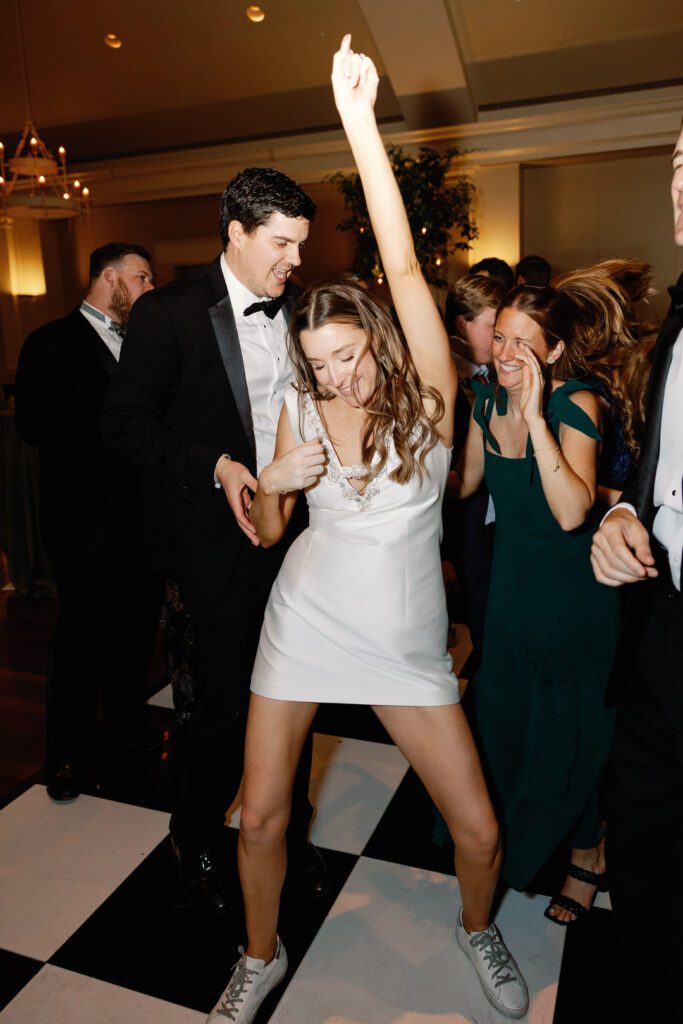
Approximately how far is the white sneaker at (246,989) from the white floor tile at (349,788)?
1.70 ft

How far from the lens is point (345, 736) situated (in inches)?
107

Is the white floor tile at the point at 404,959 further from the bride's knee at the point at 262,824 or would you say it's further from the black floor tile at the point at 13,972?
the black floor tile at the point at 13,972

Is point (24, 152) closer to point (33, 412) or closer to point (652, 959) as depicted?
point (33, 412)

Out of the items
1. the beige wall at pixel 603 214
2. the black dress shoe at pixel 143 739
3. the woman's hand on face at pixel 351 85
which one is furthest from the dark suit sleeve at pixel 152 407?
the beige wall at pixel 603 214

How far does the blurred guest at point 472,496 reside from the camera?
2164mm

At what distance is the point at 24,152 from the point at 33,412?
7.33m

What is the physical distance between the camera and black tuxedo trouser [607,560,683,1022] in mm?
1386

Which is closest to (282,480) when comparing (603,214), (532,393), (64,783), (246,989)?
(532,393)

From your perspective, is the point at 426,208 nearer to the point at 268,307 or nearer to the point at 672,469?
the point at 268,307

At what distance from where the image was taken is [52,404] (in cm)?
256

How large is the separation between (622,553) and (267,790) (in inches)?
31.1

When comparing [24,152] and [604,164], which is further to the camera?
[24,152]

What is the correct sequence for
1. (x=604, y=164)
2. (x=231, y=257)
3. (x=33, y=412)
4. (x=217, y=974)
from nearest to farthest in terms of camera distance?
(x=217, y=974) < (x=231, y=257) < (x=33, y=412) < (x=604, y=164)

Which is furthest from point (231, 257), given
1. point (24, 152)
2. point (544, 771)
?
point (24, 152)
